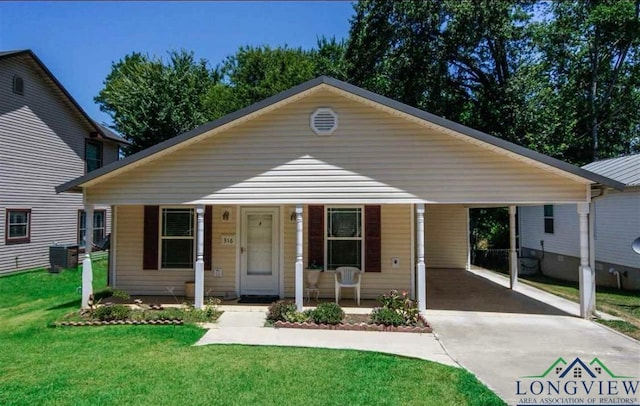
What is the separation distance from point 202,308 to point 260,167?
3342 mm

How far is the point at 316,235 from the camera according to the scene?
9734mm

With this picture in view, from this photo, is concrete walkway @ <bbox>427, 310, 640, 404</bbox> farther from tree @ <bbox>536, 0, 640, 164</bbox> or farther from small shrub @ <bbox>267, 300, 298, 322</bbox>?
tree @ <bbox>536, 0, 640, 164</bbox>

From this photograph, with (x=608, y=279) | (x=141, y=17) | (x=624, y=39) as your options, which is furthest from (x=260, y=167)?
(x=624, y=39)

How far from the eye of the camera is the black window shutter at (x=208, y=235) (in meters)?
9.88

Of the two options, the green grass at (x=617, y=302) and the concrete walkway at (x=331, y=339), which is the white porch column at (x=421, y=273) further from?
the green grass at (x=617, y=302)

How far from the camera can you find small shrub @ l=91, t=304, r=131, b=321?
7738mm

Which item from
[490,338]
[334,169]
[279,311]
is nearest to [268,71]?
[334,169]

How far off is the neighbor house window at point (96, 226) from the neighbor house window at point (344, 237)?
1335cm

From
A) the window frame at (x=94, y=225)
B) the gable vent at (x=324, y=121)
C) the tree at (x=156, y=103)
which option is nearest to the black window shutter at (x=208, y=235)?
the gable vent at (x=324, y=121)

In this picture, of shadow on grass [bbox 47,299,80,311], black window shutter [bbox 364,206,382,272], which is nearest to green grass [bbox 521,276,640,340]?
black window shutter [bbox 364,206,382,272]

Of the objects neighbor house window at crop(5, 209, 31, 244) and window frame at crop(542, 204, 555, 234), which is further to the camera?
window frame at crop(542, 204, 555, 234)

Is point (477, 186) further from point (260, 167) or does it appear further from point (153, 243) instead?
point (153, 243)

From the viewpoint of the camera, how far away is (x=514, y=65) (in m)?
20.7

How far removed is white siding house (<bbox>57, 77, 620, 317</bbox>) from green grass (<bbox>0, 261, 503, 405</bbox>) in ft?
7.39
